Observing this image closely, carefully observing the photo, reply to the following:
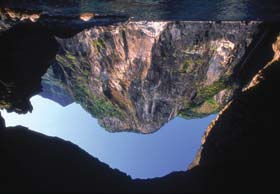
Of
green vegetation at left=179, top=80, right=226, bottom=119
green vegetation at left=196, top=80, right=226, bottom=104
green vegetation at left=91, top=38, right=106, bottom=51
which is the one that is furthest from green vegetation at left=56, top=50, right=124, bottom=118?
green vegetation at left=196, top=80, right=226, bottom=104

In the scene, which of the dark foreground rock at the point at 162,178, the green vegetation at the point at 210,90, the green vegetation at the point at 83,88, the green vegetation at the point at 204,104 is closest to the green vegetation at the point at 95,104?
the green vegetation at the point at 83,88

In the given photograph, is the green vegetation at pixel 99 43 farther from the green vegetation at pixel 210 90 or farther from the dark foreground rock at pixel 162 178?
the dark foreground rock at pixel 162 178

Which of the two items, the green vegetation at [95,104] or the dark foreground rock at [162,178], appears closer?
the dark foreground rock at [162,178]

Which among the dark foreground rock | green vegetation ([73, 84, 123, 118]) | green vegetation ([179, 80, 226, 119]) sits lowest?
green vegetation ([73, 84, 123, 118])

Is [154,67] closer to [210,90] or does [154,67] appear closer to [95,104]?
[210,90]

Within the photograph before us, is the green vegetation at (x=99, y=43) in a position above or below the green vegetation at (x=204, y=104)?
above

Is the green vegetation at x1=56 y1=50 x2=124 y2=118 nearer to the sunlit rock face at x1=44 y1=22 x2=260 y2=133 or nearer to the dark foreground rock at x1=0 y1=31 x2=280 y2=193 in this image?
the sunlit rock face at x1=44 y1=22 x2=260 y2=133

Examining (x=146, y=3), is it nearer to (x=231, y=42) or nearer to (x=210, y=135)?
(x=210, y=135)

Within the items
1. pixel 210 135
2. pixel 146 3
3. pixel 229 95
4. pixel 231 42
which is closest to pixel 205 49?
pixel 231 42
